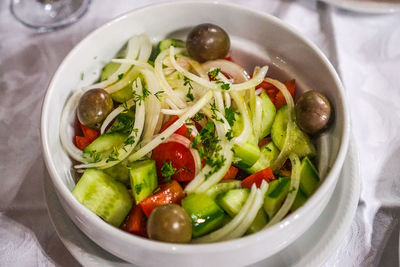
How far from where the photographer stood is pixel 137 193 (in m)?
1.27

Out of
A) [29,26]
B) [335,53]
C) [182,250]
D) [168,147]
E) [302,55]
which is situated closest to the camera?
[182,250]

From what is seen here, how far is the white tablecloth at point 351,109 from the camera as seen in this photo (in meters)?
1.52

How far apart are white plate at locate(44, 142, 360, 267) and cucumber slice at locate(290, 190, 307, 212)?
0.09 meters

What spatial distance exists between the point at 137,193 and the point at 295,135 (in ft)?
1.78

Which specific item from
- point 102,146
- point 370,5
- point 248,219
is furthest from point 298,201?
point 370,5

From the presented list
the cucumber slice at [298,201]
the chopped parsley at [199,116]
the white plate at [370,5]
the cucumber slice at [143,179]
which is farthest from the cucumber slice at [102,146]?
the white plate at [370,5]

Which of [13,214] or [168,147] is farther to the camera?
[13,214]

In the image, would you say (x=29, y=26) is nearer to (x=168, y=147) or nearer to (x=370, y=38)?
(x=168, y=147)

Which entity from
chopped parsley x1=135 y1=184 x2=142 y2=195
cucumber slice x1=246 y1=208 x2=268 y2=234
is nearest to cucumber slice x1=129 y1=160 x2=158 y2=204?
chopped parsley x1=135 y1=184 x2=142 y2=195

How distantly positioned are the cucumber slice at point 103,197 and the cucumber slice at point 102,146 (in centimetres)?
9

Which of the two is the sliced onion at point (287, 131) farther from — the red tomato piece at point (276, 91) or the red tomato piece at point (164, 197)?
the red tomato piece at point (164, 197)

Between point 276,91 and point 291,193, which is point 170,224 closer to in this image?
point 291,193

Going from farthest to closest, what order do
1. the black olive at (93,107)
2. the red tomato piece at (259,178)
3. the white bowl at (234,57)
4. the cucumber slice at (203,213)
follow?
the black olive at (93,107), the red tomato piece at (259,178), the cucumber slice at (203,213), the white bowl at (234,57)

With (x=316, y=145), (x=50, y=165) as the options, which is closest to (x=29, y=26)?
(x=50, y=165)
